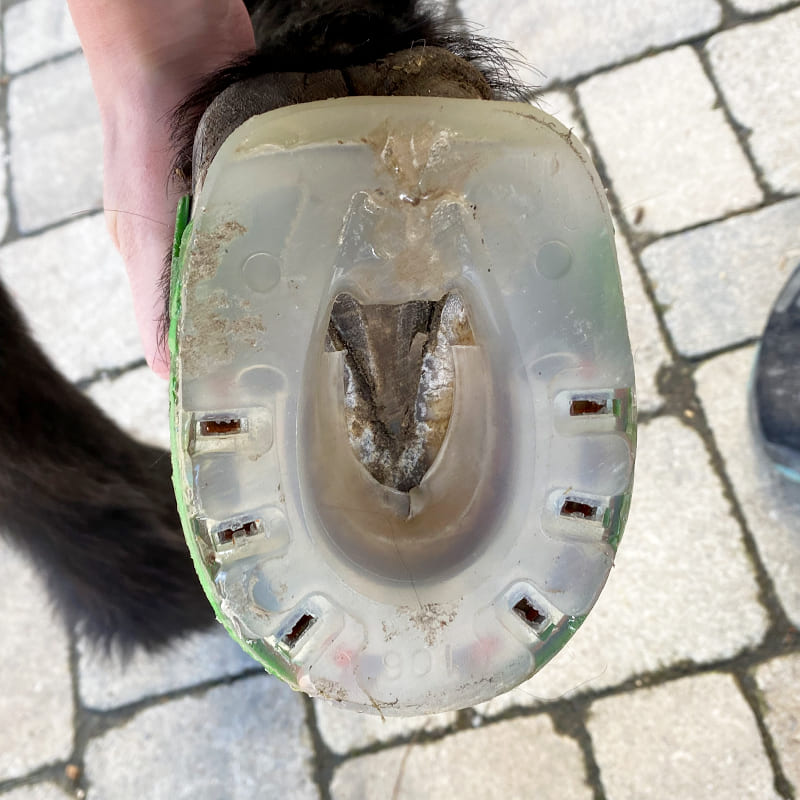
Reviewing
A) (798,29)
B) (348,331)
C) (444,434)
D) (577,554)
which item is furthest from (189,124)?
(798,29)

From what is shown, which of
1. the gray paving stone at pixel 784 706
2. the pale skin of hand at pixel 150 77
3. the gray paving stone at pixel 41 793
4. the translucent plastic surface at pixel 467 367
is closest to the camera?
the translucent plastic surface at pixel 467 367

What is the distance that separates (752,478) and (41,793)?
111 centimetres

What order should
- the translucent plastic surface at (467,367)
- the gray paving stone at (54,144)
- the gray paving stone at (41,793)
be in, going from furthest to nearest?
1. the gray paving stone at (54,144)
2. the gray paving stone at (41,793)
3. the translucent plastic surface at (467,367)

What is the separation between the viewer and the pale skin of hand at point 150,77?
2.83 feet

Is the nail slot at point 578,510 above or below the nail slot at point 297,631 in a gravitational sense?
above

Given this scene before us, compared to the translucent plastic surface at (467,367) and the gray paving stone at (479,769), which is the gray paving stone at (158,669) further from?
the translucent plastic surface at (467,367)

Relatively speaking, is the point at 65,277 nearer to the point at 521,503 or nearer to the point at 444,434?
the point at 444,434

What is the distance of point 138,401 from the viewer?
1.28m

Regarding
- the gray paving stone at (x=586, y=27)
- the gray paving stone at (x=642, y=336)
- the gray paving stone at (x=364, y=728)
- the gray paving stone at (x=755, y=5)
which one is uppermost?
the gray paving stone at (x=586, y=27)

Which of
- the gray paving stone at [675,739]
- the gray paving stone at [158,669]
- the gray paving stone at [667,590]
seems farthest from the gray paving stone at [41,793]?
the gray paving stone at [675,739]

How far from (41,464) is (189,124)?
32 centimetres

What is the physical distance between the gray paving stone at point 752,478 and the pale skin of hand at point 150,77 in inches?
30.0

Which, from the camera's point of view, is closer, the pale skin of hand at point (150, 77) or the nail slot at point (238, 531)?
the nail slot at point (238, 531)

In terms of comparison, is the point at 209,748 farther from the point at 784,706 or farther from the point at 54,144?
the point at 54,144
